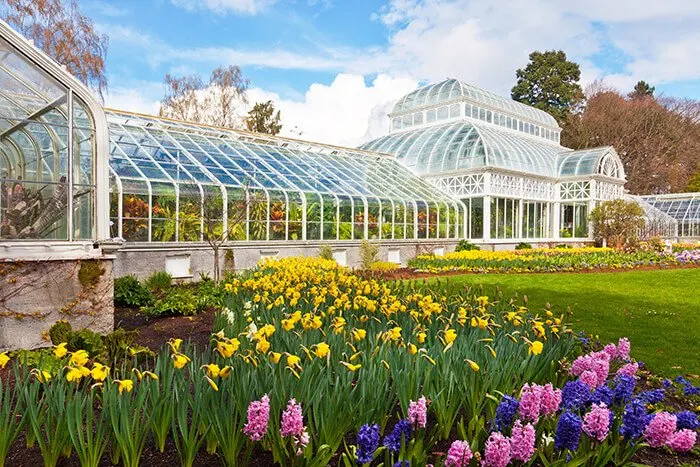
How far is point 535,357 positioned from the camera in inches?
144

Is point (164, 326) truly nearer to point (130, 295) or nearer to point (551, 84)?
point (130, 295)

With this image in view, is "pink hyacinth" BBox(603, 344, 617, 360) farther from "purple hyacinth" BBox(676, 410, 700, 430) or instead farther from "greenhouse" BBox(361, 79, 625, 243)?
"greenhouse" BBox(361, 79, 625, 243)

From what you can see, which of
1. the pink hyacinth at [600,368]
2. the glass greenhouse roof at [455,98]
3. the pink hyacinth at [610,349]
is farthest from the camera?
the glass greenhouse roof at [455,98]

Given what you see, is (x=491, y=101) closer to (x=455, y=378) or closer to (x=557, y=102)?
(x=557, y=102)

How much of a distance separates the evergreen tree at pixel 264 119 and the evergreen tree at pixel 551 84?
93.3 feet

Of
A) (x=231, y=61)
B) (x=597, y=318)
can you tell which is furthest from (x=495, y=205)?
(x=231, y=61)

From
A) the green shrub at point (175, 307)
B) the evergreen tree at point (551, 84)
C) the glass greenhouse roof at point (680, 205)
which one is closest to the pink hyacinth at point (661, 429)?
the green shrub at point (175, 307)

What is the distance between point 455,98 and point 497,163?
23.3 ft

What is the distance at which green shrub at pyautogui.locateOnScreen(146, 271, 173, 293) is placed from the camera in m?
11.0

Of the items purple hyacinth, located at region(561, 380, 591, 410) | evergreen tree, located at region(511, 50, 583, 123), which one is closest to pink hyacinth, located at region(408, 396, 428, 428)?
purple hyacinth, located at region(561, 380, 591, 410)

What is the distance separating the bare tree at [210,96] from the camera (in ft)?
98.8

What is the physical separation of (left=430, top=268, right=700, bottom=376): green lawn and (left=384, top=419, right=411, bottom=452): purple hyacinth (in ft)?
14.6

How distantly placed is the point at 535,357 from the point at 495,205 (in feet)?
65.1

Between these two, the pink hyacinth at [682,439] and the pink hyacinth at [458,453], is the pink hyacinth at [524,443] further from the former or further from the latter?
the pink hyacinth at [682,439]
